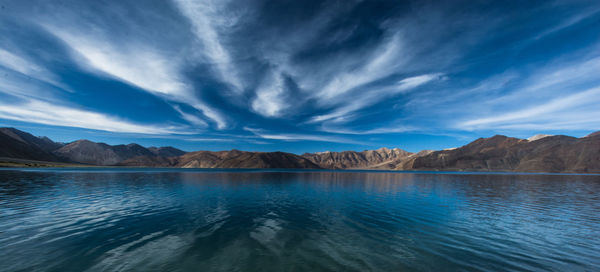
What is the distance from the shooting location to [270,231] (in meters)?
17.6

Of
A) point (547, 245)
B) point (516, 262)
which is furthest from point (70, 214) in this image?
point (547, 245)

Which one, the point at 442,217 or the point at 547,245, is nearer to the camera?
the point at 547,245

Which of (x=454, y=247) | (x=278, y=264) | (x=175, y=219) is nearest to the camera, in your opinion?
(x=278, y=264)

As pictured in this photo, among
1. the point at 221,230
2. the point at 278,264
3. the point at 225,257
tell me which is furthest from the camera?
the point at 221,230

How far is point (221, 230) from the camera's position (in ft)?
57.2

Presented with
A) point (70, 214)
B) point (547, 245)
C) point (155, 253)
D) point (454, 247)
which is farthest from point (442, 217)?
point (70, 214)

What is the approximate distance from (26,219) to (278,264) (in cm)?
2508

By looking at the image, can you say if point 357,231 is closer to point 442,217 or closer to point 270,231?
point 270,231

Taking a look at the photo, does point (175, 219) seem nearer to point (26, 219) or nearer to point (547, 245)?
point (26, 219)

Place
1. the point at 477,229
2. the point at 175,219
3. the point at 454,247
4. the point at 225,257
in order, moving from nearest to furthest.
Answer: the point at 225,257, the point at 454,247, the point at 477,229, the point at 175,219

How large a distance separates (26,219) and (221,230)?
60.6 feet

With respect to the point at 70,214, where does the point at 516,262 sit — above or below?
above

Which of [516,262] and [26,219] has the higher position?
[516,262]

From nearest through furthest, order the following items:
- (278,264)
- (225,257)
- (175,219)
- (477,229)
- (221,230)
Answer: (278,264)
(225,257)
(221,230)
(477,229)
(175,219)
